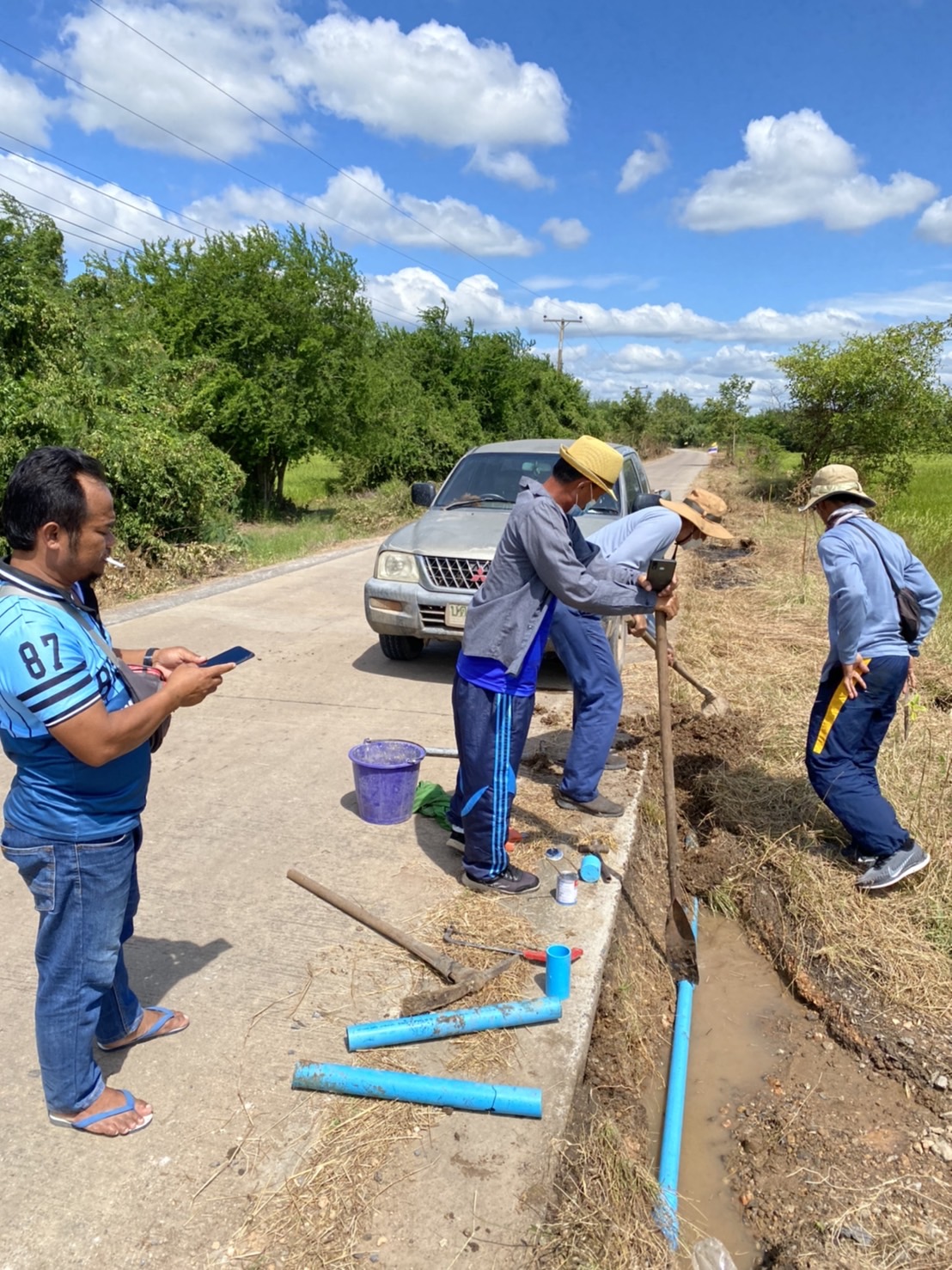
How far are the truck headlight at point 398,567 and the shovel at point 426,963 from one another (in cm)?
350

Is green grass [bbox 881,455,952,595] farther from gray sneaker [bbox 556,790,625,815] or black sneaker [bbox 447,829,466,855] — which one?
black sneaker [bbox 447,829,466,855]

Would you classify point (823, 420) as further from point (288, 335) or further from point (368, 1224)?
point (368, 1224)

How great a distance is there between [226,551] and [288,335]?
251 inches

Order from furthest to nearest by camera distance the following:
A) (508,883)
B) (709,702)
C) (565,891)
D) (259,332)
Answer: (259,332), (709,702), (508,883), (565,891)

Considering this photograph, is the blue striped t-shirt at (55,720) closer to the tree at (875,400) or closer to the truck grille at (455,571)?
the truck grille at (455,571)

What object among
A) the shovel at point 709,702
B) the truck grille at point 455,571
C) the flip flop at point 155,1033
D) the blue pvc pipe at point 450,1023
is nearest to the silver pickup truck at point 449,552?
the truck grille at point 455,571

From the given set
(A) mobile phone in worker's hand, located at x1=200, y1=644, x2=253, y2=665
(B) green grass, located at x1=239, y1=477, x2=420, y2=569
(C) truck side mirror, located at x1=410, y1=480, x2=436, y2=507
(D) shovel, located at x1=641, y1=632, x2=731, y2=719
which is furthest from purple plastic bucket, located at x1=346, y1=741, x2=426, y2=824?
(B) green grass, located at x1=239, y1=477, x2=420, y2=569

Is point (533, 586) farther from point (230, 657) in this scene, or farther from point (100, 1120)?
point (100, 1120)

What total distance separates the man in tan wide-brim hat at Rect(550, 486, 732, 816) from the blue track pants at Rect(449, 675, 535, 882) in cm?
80

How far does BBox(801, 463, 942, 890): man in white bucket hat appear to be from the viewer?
372cm

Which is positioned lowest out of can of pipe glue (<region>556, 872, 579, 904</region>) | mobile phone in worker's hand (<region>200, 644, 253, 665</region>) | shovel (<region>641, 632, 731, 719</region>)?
can of pipe glue (<region>556, 872, 579, 904</region>)

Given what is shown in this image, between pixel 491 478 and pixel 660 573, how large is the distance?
4.71 meters

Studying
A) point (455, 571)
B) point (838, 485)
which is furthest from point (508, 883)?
point (455, 571)

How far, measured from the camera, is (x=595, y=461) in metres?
3.38
